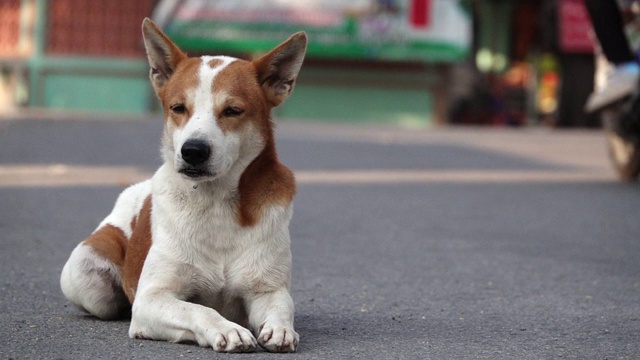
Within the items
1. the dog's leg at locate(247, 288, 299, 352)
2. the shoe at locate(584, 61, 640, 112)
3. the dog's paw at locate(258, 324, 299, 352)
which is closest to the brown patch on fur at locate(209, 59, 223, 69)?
the dog's leg at locate(247, 288, 299, 352)

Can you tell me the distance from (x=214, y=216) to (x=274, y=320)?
50cm

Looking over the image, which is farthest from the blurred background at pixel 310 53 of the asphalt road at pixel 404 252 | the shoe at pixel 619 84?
the shoe at pixel 619 84

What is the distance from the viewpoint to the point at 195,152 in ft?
14.7

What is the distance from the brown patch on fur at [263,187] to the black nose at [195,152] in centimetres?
30

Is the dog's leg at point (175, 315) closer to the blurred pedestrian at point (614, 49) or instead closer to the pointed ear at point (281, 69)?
the pointed ear at point (281, 69)

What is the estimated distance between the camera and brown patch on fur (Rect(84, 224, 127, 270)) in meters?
5.14

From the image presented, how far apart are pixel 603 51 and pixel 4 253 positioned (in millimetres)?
6126

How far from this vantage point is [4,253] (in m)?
6.92

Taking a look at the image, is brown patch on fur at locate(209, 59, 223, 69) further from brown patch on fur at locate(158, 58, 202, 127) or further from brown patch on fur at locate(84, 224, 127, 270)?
brown patch on fur at locate(84, 224, 127, 270)

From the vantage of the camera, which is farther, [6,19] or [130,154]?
[6,19]

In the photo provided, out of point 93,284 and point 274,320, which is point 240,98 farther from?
point 93,284

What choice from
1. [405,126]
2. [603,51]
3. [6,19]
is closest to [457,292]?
[603,51]

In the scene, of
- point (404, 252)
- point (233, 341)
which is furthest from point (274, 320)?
point (404, 252)

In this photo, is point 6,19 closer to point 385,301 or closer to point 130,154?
point 130,154
